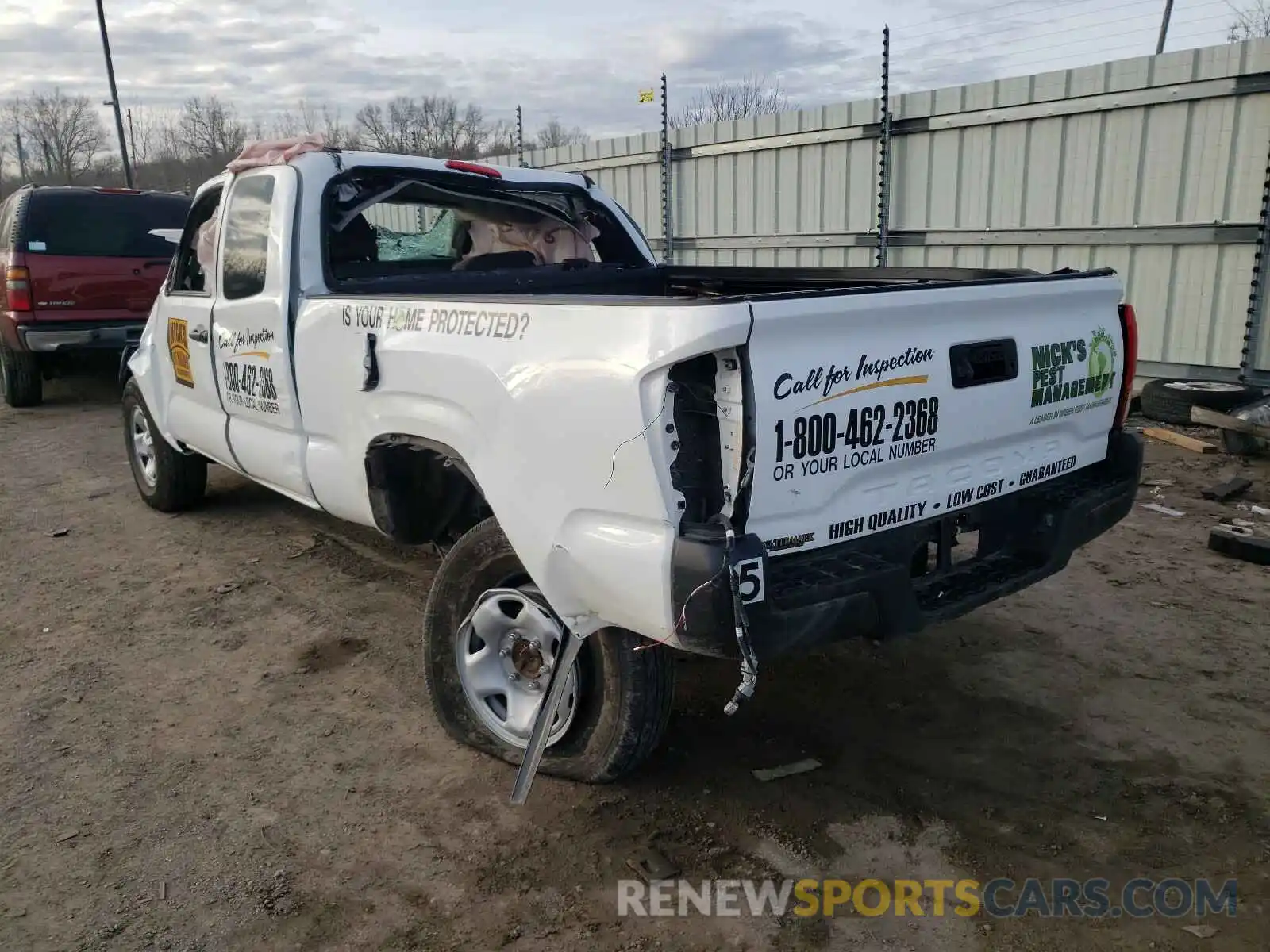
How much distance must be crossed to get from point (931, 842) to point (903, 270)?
2376mm

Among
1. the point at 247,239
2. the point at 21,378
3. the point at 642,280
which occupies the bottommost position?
the point at 21,378

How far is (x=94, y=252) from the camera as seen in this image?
9.81 m

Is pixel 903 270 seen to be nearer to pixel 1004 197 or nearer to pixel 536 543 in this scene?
pixel 536 543

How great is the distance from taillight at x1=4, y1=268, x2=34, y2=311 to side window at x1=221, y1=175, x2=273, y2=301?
6.19 metres

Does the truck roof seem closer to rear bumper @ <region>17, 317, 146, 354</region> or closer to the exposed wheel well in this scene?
the exposed wheel well

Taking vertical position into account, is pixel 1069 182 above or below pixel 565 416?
above

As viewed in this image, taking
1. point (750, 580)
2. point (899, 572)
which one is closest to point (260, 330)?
point (750, 580)

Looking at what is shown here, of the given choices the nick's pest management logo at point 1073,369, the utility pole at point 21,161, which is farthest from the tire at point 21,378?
the utility pole at point 21,161

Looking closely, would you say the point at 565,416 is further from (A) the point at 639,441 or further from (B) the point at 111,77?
(B) the point at 111,77

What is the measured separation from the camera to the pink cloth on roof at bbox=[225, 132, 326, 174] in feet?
14.3

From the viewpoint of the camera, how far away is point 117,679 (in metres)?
4.07

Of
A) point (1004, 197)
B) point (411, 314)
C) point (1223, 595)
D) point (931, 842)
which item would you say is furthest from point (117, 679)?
point (1004, 197)

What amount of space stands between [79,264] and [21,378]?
1654 millimetres

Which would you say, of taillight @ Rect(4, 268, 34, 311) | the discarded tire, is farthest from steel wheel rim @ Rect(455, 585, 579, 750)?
taillight @ Rect(4, 268, 34, 311)
